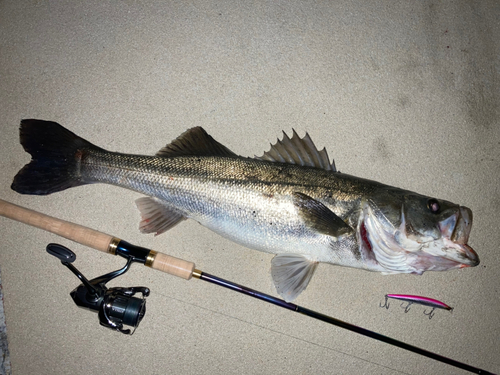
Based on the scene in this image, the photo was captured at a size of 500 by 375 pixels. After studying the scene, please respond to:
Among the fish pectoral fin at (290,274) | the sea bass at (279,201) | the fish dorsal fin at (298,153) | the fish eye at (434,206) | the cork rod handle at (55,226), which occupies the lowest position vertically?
the cork rod handle at (55,226)

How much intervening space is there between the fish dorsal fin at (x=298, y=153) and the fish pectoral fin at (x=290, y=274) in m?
0.51

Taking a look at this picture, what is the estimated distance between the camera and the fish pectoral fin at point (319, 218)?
1.49 metres

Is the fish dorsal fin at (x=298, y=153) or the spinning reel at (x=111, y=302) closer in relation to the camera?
the spinning reel at (x=111, y=302)

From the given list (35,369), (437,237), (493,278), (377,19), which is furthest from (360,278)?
(35,369)

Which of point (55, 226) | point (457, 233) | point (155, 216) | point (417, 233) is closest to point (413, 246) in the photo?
point (417, 233)

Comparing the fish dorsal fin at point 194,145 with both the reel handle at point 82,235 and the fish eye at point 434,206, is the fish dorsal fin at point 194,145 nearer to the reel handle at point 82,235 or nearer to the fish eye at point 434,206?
the reel handle at point 82,235

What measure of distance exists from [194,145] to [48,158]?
2.52 ft

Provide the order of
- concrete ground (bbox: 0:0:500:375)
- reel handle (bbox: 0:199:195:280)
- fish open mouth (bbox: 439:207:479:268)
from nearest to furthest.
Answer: fish open mouth (bbox: 439:207:479:268), reel handle (bbox: 0:199:195:280), concrete ground (bbox: 0:0:500:375)

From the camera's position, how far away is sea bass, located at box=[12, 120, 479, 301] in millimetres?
1479

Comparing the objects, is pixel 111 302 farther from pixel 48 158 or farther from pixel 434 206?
pixel 434 206

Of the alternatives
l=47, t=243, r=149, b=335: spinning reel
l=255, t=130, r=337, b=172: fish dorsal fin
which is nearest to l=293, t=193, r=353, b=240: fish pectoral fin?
l=255, t=130, r=337, b=172: fish dorsal fin

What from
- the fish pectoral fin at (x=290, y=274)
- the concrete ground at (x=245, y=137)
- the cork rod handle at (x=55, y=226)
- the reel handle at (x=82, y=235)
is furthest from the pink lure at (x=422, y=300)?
the cork rod handle at (x=55, y=226)

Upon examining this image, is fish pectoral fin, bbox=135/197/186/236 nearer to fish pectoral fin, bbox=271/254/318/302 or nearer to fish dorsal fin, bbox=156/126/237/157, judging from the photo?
fish dorsal fin, bbox=156/126/237/157

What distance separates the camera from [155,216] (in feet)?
5.44
